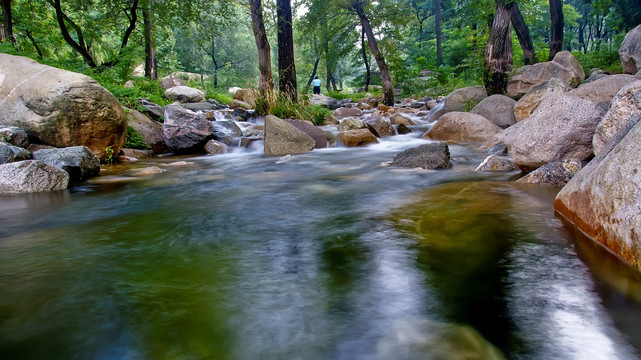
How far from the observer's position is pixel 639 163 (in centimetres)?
241

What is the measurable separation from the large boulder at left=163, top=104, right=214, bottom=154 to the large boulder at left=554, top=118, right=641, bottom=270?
26.9ft

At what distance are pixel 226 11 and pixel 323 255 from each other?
14.1 m

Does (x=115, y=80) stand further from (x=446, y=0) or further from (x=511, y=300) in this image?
(x=446, y=0)

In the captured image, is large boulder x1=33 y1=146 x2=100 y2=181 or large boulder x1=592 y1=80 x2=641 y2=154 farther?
large boulder x1=33 y1=146 x2=100 y2=181

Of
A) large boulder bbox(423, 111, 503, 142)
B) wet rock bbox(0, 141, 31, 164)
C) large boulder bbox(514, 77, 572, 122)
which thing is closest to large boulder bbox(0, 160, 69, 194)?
wet rock bbox(0, 141, 31, 164)

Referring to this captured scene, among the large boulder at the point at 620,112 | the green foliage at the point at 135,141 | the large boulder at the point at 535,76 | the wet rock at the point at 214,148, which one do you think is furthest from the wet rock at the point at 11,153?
the large boulder at the point at 535,76

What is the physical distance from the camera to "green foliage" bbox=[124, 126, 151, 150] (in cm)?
922

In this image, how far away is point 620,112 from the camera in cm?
401

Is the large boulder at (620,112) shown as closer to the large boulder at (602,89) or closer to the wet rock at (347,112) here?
the large boulder at (602,89)

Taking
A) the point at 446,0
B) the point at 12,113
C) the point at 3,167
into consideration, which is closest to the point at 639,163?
the point at 3,167

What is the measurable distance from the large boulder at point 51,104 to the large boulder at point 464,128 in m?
7.55

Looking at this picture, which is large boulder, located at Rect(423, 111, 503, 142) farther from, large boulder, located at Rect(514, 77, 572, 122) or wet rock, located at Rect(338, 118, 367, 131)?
wet rock, located at Rect(338, 118, 367, 131)

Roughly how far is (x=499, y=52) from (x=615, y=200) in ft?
32.3

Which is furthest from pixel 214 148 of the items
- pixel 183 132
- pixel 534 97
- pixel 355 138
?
pixel 534 97
